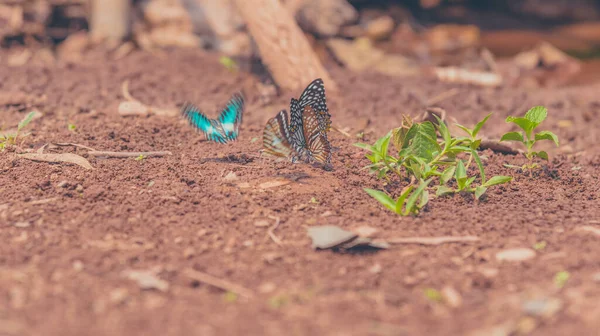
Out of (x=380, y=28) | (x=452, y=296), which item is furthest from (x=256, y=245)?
(x=380, y=28)

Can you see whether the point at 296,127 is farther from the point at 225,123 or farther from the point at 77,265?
the point at 77,265

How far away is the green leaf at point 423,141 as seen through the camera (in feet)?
11.4

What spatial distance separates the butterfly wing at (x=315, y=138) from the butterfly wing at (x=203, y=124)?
56cm

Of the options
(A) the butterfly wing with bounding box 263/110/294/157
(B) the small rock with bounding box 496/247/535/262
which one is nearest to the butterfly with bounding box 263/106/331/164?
(A) the butterfly wing with bounding box 263/110/294/157

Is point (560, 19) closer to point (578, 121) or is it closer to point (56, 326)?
point (578, 121)

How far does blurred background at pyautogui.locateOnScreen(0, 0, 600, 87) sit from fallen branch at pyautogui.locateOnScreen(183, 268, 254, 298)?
3.71 metres

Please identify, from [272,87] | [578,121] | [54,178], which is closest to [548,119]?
[578,121]

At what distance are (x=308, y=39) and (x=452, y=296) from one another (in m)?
5.83

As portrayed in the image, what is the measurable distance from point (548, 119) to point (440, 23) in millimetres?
5828

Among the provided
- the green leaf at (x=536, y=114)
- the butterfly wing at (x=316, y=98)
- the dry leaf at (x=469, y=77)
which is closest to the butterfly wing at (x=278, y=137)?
the butterfly wing at (x=316, y=98)

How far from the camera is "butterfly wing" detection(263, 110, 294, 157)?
3.58 m

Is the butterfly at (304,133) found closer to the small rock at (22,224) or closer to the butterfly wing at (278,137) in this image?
the butterfly wing at (278,137)

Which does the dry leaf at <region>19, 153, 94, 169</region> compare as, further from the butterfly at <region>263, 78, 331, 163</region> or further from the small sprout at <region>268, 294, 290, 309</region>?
the small sprout at <region>268, 294, 290, 309</region>

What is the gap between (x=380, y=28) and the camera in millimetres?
9391
